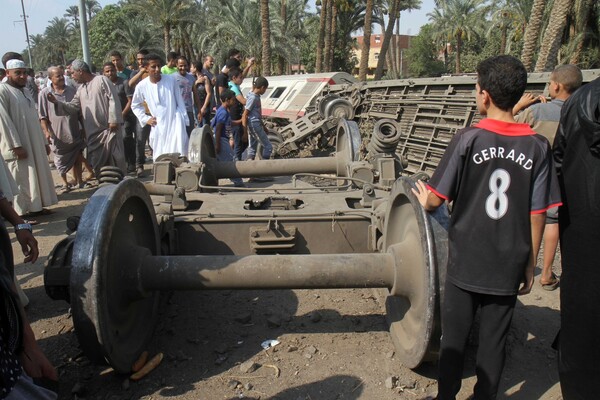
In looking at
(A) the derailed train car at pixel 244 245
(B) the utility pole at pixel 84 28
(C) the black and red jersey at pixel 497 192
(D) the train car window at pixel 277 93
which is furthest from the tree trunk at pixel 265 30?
(C) the black and red jersey at pixel 497 192

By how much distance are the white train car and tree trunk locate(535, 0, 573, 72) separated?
5292 millimetres

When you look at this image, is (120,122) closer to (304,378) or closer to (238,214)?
(238,214)

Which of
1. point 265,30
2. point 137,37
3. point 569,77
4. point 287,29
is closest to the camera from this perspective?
point 569,77

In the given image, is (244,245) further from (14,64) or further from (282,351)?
(14,64)

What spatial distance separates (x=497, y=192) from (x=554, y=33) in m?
13.1

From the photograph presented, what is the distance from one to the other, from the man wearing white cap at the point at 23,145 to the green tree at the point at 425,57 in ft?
162

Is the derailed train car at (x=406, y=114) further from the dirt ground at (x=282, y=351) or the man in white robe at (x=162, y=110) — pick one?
the dirt ground at (x=282, y=351)

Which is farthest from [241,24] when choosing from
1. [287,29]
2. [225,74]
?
[225,74]

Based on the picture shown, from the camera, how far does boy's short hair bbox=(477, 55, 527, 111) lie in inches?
90.9

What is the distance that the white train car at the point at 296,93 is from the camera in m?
15.7

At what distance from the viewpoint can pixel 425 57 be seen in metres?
54.2

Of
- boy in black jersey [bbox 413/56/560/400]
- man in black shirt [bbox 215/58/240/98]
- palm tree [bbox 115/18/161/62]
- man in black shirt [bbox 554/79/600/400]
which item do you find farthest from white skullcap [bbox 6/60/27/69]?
palm tree [bbox 115/18/161/62]

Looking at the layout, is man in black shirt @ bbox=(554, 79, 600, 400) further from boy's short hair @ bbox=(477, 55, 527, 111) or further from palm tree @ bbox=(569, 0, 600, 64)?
palm tree @ bbox=(569, 0, 600, 64)

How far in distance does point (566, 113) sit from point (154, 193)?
10.9 feet
